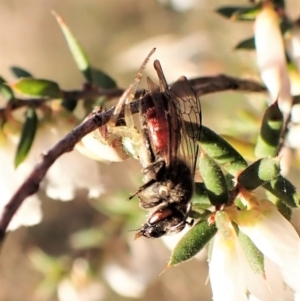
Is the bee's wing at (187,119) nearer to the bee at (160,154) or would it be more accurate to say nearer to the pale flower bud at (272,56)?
the bee at (160,154)

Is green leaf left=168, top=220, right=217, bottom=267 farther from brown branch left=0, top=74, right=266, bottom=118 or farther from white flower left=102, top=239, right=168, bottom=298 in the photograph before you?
white flower left=102, top=239, right=168, bottom=298

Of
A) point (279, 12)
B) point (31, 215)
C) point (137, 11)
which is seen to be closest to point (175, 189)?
point (31, 215)

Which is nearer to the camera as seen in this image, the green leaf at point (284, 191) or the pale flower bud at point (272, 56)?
the green leaf at point (284, 191)

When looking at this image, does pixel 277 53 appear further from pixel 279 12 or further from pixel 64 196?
pixel 64 196

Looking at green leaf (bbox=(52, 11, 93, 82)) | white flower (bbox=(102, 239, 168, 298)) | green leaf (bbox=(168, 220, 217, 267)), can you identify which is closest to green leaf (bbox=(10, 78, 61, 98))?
green leaf (bbox=(52, 11, 93, 82))

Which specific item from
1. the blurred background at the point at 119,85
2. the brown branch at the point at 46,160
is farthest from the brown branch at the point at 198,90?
the brown branch at the point at 46,160

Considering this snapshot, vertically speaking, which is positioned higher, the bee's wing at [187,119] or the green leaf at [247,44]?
the green leaf at [247,44]

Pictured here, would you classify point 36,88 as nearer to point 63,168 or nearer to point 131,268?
point 63,168
